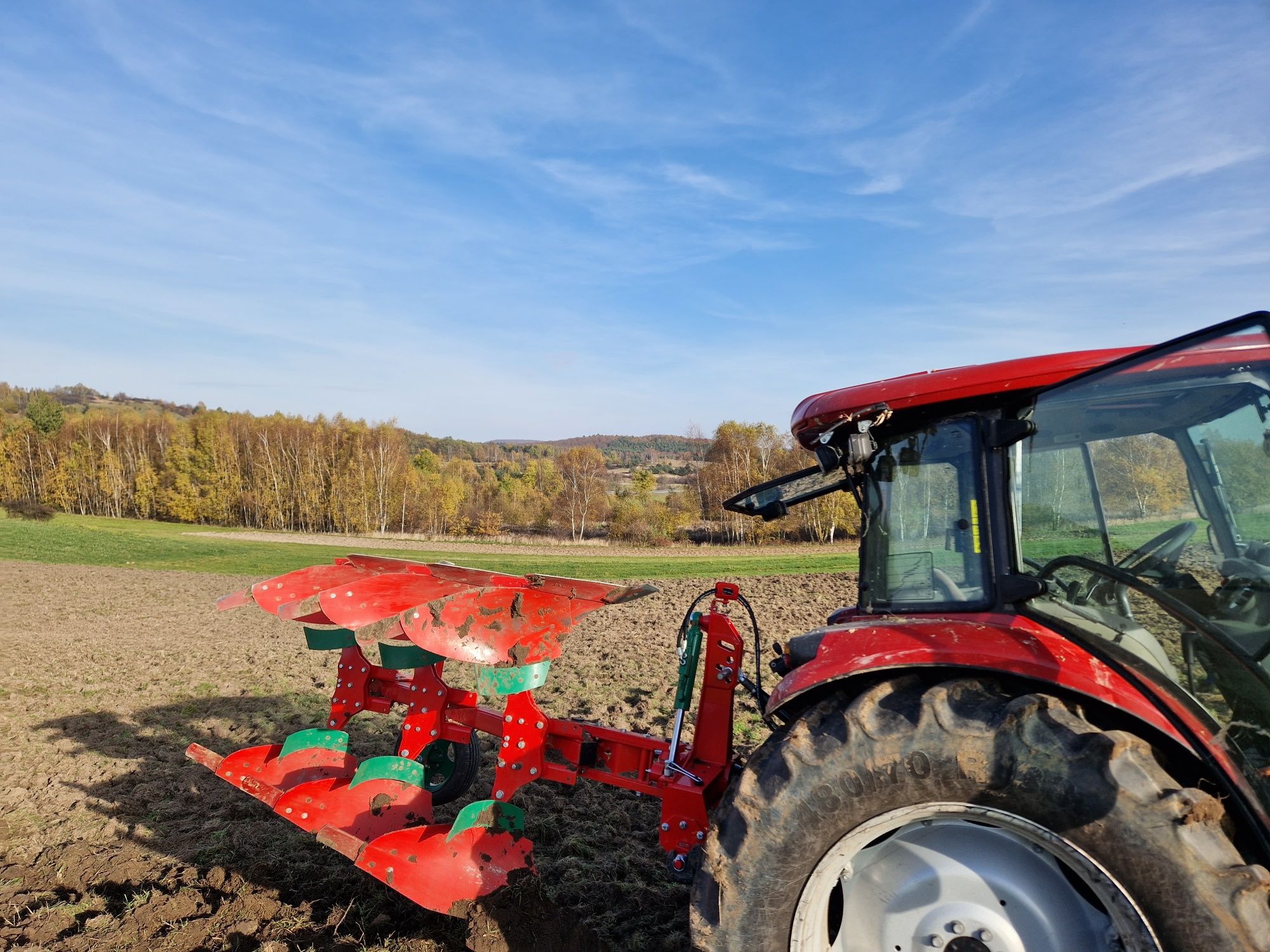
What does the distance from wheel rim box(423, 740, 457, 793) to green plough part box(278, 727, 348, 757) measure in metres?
0.67

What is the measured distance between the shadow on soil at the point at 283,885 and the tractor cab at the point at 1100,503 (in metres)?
1.98

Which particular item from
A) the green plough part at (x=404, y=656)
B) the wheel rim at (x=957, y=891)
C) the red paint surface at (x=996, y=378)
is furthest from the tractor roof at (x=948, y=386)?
the green plough part at (x=404, y=656)

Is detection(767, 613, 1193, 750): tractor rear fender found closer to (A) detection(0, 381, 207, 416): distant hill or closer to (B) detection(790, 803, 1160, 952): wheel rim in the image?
(B) detection(790, 803, 1160, 952): wheel rim

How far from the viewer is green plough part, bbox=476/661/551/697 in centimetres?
325

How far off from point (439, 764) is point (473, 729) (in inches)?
40.3

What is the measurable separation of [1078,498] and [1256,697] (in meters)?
0.71

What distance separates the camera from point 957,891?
2.25 meters

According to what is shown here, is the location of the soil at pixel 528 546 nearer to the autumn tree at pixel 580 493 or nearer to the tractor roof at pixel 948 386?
the autumn tree at pixel 580 493

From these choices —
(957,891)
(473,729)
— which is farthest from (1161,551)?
(473,729)

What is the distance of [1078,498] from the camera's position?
2.47m

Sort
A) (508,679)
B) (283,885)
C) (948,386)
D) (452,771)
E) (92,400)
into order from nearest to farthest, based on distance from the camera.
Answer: (948,386)
(508,679)
(283,885)
(452,771)
(92,400)

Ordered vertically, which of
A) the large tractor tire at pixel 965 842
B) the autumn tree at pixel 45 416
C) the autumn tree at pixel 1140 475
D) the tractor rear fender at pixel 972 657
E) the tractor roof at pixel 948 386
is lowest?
the large tractor tire at pixel 965 842

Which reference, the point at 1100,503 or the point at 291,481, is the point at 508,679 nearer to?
the point at 1100,503

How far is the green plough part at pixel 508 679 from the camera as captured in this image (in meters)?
3.25
